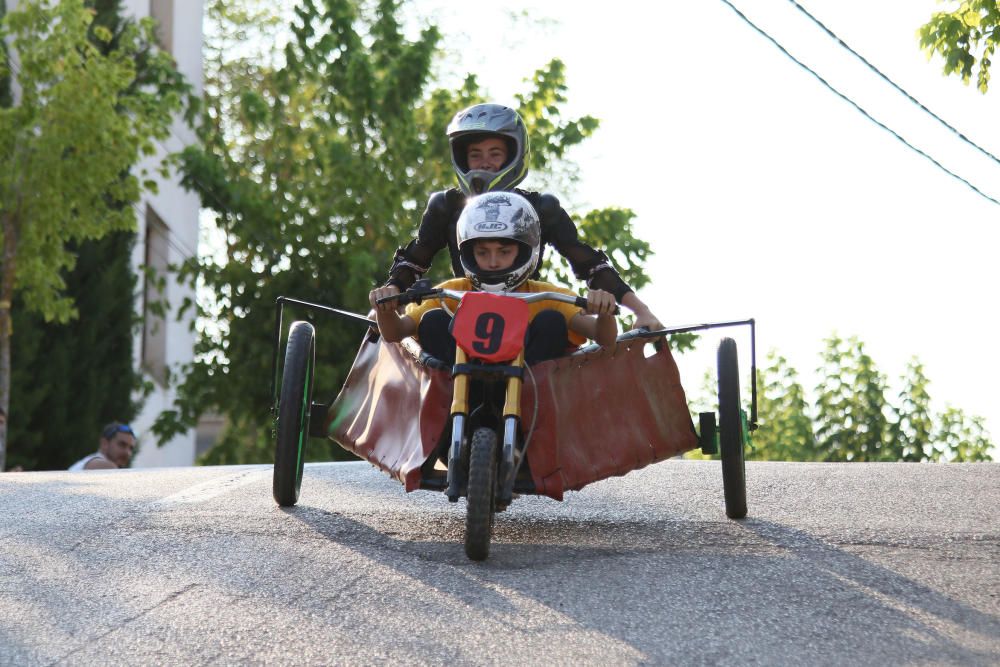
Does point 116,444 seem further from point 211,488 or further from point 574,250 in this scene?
point 574,250

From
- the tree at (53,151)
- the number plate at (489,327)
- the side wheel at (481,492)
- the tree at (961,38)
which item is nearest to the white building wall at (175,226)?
the tree at (53,151)

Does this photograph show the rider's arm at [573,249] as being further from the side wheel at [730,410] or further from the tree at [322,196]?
the tree at [322,196]

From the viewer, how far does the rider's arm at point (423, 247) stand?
23.8 feet

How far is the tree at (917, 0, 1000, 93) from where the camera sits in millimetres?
12344

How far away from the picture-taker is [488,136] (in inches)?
298

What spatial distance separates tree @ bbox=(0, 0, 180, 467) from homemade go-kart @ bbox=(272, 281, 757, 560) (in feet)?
29.7

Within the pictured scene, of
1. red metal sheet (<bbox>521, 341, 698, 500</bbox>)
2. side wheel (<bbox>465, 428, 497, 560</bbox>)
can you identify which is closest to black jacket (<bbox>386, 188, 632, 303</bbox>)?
red metal sheet (<bbox>521, 341, 698, 500</bbox>)

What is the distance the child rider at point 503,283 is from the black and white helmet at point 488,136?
0.84 m

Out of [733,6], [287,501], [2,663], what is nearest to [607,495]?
[287,501]

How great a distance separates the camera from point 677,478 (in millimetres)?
9555

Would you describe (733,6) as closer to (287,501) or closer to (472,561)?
(287,501)

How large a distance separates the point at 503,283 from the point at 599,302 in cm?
62

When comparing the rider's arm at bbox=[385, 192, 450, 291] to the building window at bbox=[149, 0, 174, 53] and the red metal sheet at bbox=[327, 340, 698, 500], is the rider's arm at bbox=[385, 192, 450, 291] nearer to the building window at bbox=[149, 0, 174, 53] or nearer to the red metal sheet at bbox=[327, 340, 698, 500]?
the red metal sheet at bbox=[327, 340, 698, 500]

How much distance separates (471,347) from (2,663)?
88.5 inches
